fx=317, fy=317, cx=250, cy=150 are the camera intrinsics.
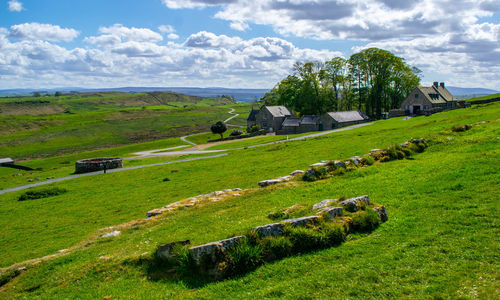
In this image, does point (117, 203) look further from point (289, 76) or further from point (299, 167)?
point (289, 76)

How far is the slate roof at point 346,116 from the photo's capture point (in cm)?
8126

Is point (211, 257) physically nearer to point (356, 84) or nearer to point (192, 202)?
point (192, 202)

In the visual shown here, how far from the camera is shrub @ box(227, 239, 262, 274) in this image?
31.2 ft

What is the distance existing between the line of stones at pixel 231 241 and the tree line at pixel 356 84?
8582 centimetres

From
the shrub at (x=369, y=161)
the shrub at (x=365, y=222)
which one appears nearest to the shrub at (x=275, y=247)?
the shrub at (x=365, y=222)

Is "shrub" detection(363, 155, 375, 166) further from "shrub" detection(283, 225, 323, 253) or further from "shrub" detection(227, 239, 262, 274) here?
→ "shrub" detection(227, 239, 262, 274)

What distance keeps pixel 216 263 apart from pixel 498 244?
795 cm

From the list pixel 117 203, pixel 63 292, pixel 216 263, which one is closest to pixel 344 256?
pixel 216 263

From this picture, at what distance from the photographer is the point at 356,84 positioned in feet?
311

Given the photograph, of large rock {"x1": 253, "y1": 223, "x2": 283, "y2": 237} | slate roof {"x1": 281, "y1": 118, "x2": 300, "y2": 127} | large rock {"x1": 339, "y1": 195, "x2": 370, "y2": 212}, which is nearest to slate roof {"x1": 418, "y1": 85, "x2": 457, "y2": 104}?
slate roof {"x1": 281, "y1": 118, "x2": 300, "y2": 127}

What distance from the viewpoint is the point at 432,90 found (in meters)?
85.7

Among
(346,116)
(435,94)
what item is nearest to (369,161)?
(346,116)

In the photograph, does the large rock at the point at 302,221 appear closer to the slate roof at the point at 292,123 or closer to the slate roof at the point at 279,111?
the slate roof at the point at 292,123

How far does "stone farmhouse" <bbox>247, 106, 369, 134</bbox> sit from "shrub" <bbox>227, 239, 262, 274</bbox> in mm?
74067
